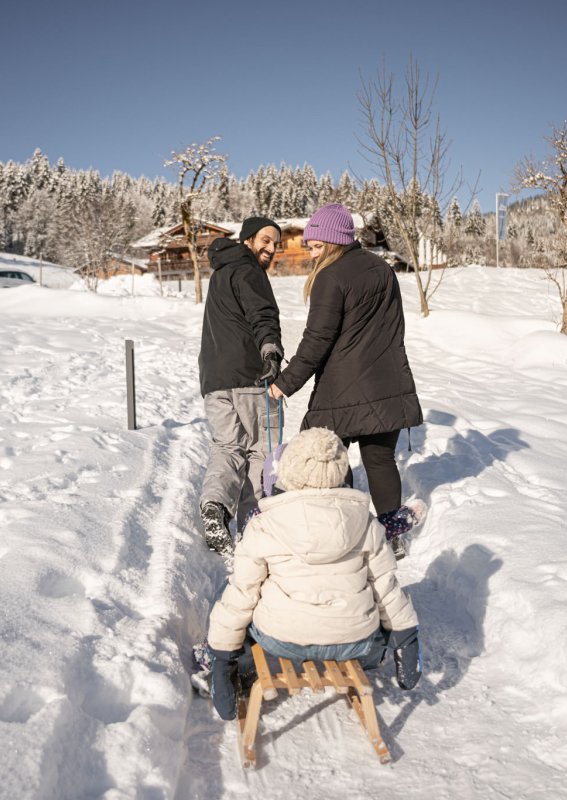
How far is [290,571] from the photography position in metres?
2.22

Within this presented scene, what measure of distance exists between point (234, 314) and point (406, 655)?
224 cm

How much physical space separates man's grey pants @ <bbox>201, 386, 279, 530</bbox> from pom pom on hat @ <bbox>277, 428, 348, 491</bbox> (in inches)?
65.8

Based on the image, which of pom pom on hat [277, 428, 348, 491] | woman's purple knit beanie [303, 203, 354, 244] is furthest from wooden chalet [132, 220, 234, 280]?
pom pom on hat [277, 428, 348, 491]

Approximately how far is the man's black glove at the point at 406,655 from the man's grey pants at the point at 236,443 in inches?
67.1

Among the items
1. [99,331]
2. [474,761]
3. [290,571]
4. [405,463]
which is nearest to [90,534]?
[290,571]

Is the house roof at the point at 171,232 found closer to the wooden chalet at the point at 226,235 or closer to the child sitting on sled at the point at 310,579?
the wooden chalet at the point at 226,235

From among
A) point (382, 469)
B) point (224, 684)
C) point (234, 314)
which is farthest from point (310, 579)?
point (234, 314)

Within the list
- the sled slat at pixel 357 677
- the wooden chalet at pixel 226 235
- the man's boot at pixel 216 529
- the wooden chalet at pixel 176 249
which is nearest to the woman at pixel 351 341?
the man's boot at pixel 216 529

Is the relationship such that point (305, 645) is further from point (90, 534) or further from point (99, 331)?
point (99, 331)

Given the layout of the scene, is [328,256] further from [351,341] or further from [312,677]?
[312,677]

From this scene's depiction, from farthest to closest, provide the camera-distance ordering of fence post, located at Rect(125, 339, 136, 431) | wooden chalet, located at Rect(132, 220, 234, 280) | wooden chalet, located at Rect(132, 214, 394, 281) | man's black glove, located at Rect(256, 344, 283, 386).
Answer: wooden chalet, located at Rect(132, 220, 234, 280)
wooden chalet, located at Rect(132, 214, 394, 281)
fence post, located at Rect(125, 339, 136, 431)
man's black glove, located at Rect(256, 344, 283, 386)

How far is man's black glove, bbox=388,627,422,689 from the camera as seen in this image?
2.39 m

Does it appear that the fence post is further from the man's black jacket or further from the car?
the car

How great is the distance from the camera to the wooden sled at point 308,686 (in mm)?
2154
